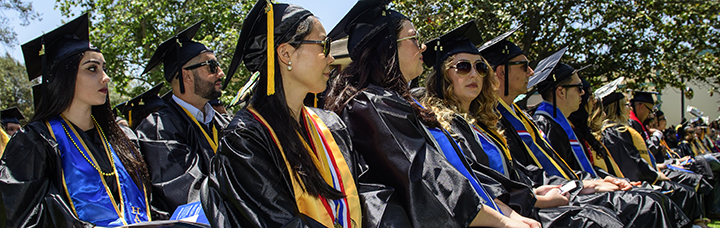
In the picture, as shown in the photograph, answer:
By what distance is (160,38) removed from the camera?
13.0m

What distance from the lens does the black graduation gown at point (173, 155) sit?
130 inches

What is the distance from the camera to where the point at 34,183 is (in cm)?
263

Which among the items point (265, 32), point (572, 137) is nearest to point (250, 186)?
point (265, 32)

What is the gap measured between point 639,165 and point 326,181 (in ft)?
17.0

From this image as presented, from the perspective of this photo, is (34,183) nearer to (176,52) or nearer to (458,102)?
(176,52)

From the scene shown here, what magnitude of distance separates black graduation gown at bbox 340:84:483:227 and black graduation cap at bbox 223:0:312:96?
61 centimetres

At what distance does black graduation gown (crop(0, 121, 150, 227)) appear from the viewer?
2571 mm

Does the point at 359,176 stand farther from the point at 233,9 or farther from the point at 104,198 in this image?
the point at 233,9

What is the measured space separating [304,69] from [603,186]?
314 centimetres

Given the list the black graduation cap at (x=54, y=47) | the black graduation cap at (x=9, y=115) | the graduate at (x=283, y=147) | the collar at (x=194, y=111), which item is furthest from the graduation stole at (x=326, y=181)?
the black graduation cap at (x=9, y=115)

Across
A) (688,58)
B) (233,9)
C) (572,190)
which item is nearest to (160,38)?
(233,9)

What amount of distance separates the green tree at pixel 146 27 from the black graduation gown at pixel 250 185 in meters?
10.5

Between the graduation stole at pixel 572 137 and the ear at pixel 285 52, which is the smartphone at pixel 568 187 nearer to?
the graduation stole at pixel 572 137

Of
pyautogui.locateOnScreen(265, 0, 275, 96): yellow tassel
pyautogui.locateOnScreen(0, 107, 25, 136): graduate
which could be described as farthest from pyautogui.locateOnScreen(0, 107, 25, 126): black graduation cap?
pyautogui.locateOnScreen(265, 0, 275, 96): yellow tassel
